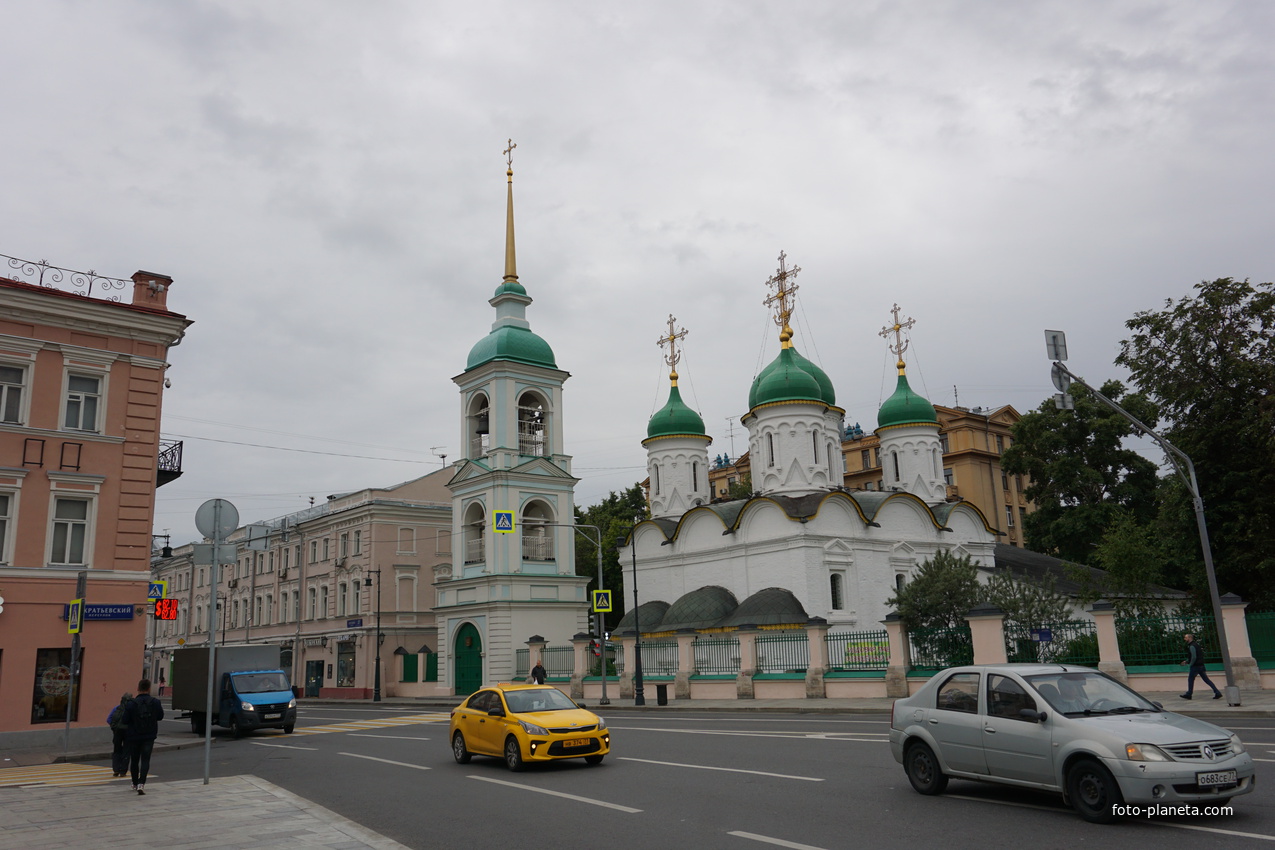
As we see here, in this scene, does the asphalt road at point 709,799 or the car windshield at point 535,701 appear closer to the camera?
the asphalt road at point 709,799

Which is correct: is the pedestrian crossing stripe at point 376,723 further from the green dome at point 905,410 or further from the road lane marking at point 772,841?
the green dome at point 905,410

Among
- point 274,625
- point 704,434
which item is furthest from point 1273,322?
point 274,625

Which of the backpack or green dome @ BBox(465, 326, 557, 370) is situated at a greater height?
green dome @ BBox(465, 326, 557, 370)

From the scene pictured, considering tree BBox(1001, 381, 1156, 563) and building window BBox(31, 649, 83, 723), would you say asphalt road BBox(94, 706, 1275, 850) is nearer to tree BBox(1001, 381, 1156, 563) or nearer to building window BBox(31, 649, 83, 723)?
building window BBox(31, 649, 83, 723)

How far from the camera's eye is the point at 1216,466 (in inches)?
1167

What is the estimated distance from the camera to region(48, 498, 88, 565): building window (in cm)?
2091

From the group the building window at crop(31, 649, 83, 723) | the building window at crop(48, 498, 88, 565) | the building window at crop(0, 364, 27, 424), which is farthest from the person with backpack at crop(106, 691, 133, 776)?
the building window at crop(0, 364, 27, 424)

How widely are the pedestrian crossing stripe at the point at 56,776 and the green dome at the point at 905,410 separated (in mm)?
38842

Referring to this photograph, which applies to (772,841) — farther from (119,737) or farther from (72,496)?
(72,496)

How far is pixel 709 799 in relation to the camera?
10086 mm

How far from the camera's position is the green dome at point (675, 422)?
4750 centimetres

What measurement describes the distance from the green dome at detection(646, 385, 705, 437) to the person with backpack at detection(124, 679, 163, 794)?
117 feet

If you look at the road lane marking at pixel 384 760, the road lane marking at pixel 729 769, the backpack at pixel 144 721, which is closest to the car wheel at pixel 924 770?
the road lane marking at pixel 729 769

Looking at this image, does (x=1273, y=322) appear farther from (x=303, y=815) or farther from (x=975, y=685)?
(x=303, y=815)
